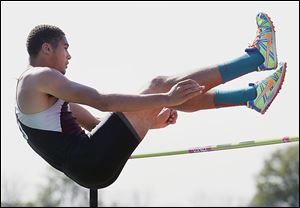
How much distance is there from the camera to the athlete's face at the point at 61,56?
4.90 metres

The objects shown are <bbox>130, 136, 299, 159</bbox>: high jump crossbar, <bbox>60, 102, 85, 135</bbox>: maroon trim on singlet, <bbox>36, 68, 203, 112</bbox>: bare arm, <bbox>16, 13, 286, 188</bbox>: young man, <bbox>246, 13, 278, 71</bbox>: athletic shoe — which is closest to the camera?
<bbox>36, 68, 203, 112</bbox>: bare arm

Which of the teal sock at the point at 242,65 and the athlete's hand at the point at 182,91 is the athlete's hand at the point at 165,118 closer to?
the teal sock at the point at 242,65

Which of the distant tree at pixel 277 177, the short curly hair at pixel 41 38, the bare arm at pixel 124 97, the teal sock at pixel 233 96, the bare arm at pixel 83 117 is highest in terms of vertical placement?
the short curly hair at pixel 41 38

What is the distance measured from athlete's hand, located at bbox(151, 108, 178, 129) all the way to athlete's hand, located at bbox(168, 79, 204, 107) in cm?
69

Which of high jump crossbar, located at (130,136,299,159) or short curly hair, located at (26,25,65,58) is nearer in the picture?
short curly hair, located at (26,25,65,58)

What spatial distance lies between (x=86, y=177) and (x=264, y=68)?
140cm

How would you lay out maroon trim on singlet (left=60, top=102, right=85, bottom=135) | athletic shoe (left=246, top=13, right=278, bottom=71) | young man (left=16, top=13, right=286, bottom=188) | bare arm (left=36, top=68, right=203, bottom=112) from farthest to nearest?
athletic shoe (left=246, top=13, right=278, bottom=71)
maroon trim on singlet (left=60, top=102, right=85, bottom=135)
young man (left=16, top=13, right=286, bottom=188)
bare arm (left=36, top=68, right=203, bottom=112)

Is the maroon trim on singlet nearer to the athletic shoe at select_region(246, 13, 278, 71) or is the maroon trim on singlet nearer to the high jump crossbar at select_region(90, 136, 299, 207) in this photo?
the high jump crossbar at select_region(90, 136, 299, 207)

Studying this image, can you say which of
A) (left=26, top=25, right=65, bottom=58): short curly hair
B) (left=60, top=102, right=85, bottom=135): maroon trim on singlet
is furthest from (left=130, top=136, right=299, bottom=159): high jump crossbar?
(left=26, top=25, right=65, bottom=58): short curly hair

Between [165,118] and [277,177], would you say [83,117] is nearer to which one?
[165,118]

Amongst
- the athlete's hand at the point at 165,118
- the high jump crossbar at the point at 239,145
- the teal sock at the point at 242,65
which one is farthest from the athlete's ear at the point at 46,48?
the high jump crossbar at the point at 239,145

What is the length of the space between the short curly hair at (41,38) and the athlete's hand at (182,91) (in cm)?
89

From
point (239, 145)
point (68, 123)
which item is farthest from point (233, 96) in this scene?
point (68, 123)

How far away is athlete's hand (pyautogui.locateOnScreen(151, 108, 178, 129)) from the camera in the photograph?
523cm
